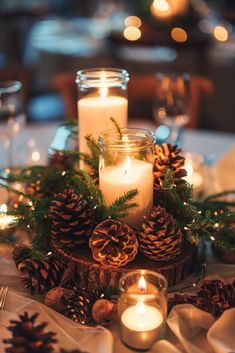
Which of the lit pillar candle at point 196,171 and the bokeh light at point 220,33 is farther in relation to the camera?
the bokeh light at point 220,33

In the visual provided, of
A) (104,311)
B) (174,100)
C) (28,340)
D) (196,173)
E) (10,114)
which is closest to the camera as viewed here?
(28,340)

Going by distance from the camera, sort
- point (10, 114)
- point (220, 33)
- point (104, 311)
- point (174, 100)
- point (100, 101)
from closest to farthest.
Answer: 1. point (104, 311)
2. point (100, 101)
3. point (10, 114)
4. point (174, 100)
5. point (220, 33)

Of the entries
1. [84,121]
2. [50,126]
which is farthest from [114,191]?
[50,126]

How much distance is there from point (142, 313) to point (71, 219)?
6.9 inches

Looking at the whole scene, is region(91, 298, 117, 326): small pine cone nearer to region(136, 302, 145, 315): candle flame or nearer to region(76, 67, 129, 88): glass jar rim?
region(136, 302, 145, 315): candle flame

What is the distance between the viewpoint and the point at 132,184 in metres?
0.80

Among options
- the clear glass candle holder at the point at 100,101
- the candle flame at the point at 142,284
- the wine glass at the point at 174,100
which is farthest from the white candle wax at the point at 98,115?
the wine glass at the point at 174,100

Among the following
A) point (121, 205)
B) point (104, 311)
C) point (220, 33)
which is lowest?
point (104, 311)

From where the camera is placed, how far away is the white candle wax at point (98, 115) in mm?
930

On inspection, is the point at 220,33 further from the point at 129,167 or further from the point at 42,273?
the point at 42,273

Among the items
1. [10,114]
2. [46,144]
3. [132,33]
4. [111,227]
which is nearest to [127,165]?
[111,227]

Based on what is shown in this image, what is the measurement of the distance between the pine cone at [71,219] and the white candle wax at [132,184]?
0.04 metres

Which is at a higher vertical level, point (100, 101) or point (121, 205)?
point (100, 101)

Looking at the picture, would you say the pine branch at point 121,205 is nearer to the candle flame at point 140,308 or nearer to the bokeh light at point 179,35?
the candle flame at point 140,308
